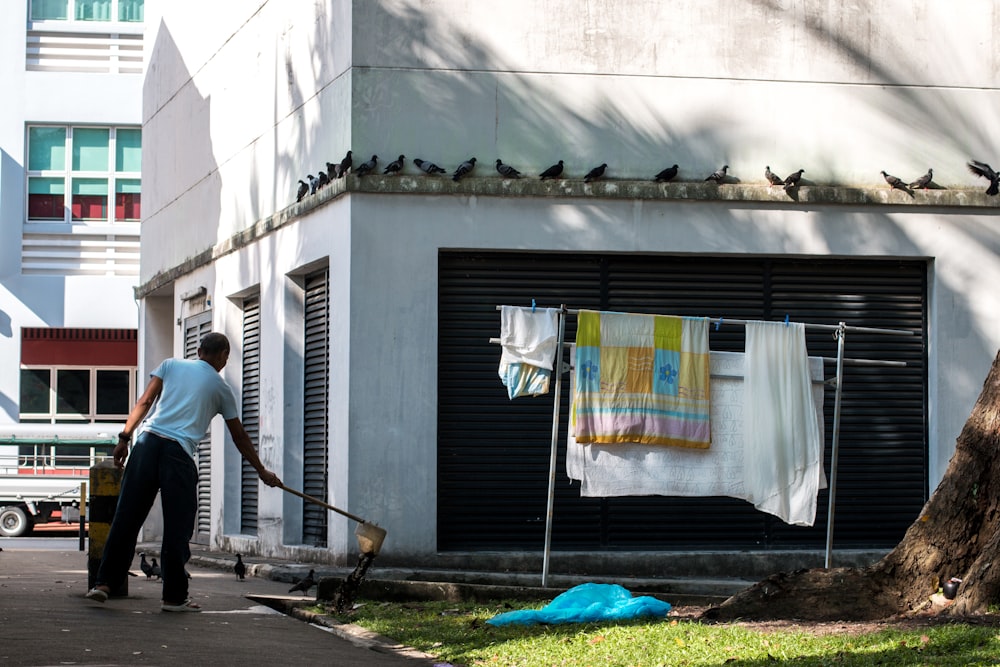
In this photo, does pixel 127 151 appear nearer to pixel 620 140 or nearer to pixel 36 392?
pixel 36 392

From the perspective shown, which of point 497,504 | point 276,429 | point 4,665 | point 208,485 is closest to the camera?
point 4,665

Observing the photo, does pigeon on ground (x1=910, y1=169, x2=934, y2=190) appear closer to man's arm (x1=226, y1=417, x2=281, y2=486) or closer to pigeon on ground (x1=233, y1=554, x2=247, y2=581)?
pigeon on ground (x1=233, y1=554, x2=247, y2=581)

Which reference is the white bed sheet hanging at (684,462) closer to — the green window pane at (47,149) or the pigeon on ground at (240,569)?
the pigeon on ground at (240,569)

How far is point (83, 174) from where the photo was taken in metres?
33.5

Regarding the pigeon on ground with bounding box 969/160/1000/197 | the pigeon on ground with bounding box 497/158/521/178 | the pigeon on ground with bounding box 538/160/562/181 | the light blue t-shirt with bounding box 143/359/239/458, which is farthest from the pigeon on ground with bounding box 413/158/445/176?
the pigeon on ground with bounding box 969/160/1000/197

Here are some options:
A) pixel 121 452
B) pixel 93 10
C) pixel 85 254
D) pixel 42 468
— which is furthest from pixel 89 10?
pixel 121 452

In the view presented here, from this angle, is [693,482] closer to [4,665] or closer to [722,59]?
[722,59]

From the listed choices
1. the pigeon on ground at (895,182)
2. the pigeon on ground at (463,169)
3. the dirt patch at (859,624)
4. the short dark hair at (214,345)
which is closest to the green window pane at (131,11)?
the pigeon on ground at (463,169)

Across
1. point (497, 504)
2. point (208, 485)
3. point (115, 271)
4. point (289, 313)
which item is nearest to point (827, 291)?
point (497, 504)

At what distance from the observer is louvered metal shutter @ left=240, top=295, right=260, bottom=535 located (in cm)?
1866

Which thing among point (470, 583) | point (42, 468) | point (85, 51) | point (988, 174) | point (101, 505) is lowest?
point (470, 583)

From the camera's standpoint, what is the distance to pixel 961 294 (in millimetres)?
15391

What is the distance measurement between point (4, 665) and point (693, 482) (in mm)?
6551

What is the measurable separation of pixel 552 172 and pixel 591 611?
651cm
